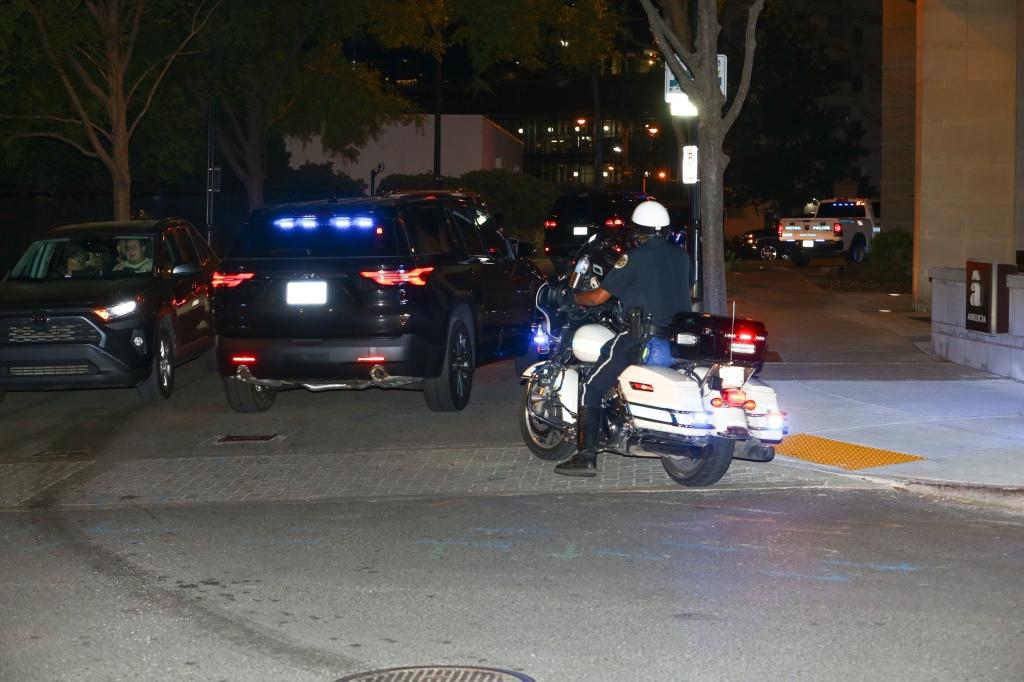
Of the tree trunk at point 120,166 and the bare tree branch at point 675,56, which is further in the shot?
the tree trunk at point 120,166

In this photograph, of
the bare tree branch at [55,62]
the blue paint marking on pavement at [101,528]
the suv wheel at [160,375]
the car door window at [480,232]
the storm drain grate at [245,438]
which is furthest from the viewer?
the bare tree branch at [55,62]

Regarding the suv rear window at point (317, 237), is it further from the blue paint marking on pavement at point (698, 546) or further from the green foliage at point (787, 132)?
the green foliage at point (787, 132)

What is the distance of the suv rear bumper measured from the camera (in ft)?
39.8

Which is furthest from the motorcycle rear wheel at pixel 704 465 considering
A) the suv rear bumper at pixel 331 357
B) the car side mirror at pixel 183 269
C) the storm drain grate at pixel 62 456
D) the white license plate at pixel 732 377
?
the car side mirror at pixel 183 269

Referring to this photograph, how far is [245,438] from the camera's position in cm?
1215

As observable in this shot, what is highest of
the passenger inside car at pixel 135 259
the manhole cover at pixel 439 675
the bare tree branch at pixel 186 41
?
the bare tree branch at pixel 186 41

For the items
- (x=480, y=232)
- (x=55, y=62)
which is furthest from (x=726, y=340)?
(x=55, y=62)

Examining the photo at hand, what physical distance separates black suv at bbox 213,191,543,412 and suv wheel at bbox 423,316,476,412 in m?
0.01

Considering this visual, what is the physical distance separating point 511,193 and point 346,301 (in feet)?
125

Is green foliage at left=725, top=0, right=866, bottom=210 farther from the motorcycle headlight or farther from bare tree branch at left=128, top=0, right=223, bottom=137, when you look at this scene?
the motorcycle headlight

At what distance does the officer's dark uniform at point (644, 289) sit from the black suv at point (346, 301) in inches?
118

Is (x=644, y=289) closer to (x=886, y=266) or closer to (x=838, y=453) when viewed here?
(x=838, y=453)

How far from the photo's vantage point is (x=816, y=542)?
8016mm

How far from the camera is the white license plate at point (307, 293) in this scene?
12.2 meters
